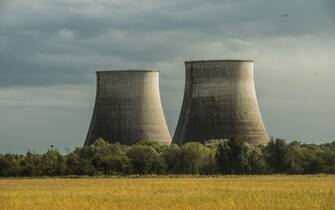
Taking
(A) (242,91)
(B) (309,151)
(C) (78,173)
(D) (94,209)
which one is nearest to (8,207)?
(D) (94,209)

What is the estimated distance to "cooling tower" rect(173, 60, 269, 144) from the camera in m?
34.6

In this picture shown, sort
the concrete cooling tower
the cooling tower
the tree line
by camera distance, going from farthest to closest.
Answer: the tree line, the concrete cooling tower, the cooling tower

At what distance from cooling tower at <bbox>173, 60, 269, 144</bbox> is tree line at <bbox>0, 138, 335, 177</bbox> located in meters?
1.98

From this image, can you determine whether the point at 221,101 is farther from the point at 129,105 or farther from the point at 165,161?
the point at 165,161

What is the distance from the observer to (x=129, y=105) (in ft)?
119

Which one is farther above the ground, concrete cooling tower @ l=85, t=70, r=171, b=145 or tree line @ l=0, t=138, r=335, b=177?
concrete cooling tower @ l=85, t=70, r=171, b=145

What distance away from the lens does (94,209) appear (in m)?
13.4

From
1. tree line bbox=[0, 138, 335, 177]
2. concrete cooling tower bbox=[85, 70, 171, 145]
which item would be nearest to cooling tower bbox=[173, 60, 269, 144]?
concrete cooling tower bbox=[85, 70, 171, 145]

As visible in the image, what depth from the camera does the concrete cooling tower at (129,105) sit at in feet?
118

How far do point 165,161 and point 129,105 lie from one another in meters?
4.60

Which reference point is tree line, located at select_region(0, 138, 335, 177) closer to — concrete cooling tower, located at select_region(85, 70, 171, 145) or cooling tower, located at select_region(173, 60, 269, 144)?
concrete cooling tower, located at select_region(85, 70, 171, 145)

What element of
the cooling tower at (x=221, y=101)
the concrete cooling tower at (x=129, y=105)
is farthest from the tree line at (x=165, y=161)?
the cooling tower at (x=221, y=101)

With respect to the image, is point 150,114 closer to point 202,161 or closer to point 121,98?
point 121,98

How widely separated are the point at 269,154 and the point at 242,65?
607cm
